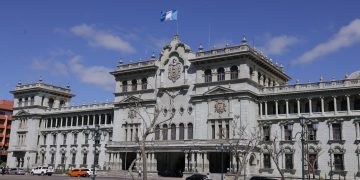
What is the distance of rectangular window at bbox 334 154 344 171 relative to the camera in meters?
59.4

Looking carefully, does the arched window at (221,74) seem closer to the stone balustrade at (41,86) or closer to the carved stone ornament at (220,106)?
the carved stone ornament at (220,106)

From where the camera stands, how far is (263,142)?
65.6 meters

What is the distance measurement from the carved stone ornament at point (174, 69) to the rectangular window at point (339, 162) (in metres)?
28.1

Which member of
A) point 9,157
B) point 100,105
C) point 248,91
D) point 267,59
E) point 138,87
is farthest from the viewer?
point 9,157

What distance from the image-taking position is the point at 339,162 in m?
59.6

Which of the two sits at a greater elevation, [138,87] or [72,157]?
[138,87]

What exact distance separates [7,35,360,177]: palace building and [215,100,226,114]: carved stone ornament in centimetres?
18

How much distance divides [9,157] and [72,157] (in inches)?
748

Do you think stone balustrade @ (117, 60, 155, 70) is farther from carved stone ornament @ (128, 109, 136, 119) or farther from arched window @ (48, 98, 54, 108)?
arched window @ (48, 98, 54, 108)

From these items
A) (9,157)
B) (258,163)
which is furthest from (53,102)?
(258,163)

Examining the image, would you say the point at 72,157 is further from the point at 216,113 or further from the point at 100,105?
the point at 216,113

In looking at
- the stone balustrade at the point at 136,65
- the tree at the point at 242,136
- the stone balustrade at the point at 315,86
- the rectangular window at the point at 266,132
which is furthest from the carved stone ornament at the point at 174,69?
the rectangular window at the point at 266,132

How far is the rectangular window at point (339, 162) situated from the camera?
59.4 meters

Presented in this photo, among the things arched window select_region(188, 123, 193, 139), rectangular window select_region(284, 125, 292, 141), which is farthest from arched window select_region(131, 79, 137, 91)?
rectangular window select_region(284, 125, 292, 141)
